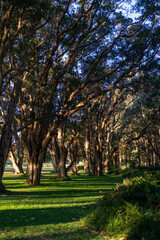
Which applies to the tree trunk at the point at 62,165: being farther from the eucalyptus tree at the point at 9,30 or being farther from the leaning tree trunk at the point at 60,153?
the eucalyptus tree at the point at 9,30

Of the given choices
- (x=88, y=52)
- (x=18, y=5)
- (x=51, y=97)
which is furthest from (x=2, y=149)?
(x=88, y=52)

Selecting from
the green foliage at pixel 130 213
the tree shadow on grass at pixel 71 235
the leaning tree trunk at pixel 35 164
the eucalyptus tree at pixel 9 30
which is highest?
the eucalyptus tree at pixel 9 30

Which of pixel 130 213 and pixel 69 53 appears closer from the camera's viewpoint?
pixel 130 213

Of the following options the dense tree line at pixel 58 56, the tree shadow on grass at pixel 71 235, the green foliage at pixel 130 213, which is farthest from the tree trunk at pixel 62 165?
the tree shadow on grass at pixel 71 235

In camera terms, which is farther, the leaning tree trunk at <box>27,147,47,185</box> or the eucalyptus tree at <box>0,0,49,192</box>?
the leaning tree trunk at <box>27,147,47,185</box>

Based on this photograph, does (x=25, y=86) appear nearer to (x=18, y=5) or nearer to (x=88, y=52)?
(x=18, y=5)

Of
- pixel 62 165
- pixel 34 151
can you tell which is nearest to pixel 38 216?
pixel 34 151

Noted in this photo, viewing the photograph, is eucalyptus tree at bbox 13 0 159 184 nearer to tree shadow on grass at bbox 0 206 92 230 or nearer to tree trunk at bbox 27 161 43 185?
tree trunk at bbox 27 161 43 185

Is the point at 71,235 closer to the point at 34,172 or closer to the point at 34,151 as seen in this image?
the point at 34,151

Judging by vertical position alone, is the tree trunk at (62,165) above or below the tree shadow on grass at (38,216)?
above

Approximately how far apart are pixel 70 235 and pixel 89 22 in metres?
13.9

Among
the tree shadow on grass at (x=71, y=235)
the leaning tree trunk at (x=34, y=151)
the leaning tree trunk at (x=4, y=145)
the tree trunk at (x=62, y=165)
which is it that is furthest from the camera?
Answer: the tree trunk at (x=62, y=165)

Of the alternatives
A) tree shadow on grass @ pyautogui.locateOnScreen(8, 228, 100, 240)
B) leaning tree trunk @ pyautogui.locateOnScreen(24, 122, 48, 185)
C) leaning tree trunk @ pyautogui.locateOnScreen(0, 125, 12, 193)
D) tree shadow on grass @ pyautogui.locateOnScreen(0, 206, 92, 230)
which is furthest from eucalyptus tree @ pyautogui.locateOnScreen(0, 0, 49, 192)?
tree shadow on grass @ pyautogui.locateOnScreen(8, 228, 100, 240)

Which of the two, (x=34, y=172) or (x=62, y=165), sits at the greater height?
(x=62, y=165)
